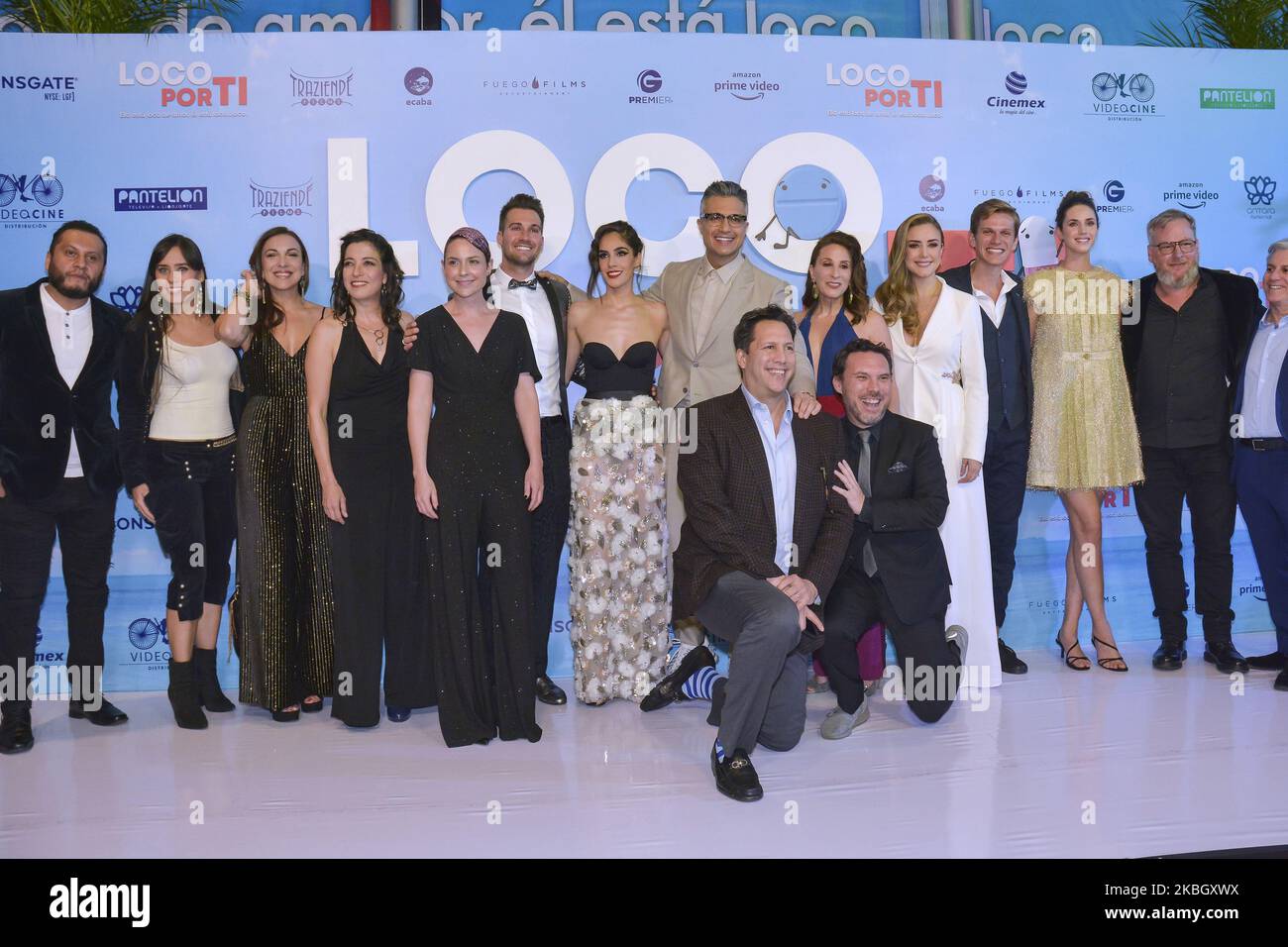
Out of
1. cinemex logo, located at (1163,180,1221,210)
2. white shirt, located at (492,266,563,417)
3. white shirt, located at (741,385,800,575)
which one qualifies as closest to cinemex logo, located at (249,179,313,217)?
white shirt, located at (492,266,563,417)

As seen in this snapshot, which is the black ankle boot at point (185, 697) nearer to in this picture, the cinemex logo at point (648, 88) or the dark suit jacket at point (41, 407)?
the dark suit jacket at point (41, 407)

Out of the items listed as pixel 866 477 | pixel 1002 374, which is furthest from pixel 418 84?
pixel 1002 374

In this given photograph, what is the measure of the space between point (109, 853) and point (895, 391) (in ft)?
10.8

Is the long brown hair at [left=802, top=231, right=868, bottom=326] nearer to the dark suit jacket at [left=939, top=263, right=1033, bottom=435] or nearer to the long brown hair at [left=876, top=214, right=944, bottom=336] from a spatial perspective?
the long brown hair at [left=876, top=214, right=944, bottom=336]

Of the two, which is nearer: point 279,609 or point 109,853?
point 109,853

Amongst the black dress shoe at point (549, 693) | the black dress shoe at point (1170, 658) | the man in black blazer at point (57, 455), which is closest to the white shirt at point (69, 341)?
the man in black blazer at point (57, 455)

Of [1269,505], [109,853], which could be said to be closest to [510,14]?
[1269,505]

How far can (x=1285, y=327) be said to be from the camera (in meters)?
4.77

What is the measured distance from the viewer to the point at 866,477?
415 cm

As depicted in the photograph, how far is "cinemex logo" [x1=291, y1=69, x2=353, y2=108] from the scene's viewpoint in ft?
17.1

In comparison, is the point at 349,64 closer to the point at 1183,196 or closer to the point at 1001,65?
the point at 1001,65

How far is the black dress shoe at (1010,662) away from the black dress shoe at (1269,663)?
0.98 metres

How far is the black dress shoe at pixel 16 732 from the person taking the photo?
413 centimetres

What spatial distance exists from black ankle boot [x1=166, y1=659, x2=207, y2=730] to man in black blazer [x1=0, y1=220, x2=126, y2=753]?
0.98ft
